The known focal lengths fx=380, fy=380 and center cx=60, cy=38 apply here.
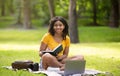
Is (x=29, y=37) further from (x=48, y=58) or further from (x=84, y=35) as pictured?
(x=48, y=58)

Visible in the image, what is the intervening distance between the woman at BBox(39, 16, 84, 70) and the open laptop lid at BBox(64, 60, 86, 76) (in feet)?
1.47

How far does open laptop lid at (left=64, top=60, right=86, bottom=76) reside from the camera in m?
8.59

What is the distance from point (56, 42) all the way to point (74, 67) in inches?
42.1

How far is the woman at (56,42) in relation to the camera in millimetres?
9148

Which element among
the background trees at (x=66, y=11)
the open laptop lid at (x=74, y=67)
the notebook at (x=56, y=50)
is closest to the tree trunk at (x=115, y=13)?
the background trees at (x=66, y=11)

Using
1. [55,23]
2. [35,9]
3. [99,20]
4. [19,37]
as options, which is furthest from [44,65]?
[35,9]

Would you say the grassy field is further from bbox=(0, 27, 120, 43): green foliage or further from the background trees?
the background trees

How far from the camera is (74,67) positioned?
8.71 m

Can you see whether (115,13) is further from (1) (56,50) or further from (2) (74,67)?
(2) (74,67)

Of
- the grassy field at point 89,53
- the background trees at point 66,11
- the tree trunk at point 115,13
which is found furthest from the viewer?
the background trees at point 66,11

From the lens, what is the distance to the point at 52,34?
959cm

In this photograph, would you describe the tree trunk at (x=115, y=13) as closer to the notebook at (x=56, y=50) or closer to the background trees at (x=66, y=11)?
the background trees at (x=66, y=11)

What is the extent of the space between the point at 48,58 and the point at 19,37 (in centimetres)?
1785

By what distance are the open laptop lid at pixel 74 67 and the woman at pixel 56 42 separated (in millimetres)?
448
